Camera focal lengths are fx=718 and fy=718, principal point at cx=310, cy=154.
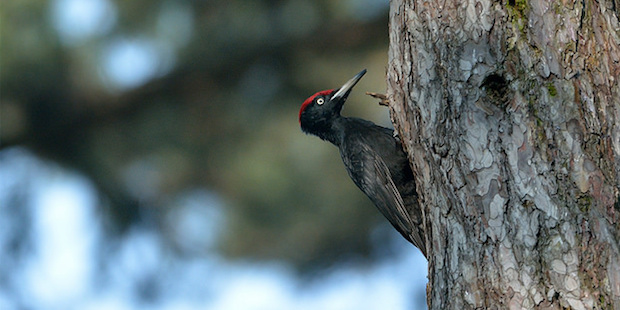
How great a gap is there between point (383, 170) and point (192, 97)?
6.28 feet

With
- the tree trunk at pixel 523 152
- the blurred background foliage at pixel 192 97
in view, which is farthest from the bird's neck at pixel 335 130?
the tree trunk at pixel 523 152

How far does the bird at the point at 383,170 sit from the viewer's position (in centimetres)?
390

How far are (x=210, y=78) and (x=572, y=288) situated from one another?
3.60 metres

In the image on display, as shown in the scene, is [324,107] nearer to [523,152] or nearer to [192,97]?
[192,97]

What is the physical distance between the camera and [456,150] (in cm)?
249

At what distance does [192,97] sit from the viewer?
17.4 feet

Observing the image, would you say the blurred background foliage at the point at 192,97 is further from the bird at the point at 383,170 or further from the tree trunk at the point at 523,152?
the tree trunk at the point at 523,152

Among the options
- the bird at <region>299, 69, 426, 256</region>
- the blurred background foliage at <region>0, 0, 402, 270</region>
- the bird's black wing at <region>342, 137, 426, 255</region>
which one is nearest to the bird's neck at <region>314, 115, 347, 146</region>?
the bird at <region>299, 69, 426, 256</region>

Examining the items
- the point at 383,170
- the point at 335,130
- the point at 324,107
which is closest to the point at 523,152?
the point at 383,170

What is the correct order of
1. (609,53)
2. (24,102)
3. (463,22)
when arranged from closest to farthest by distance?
1. (609,53)
2. (463,22)
3. (24,102)

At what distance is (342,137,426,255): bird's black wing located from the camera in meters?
3.88

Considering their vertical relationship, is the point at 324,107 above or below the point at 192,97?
below

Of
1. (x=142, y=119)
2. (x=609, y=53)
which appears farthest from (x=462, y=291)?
(x=142, y=119)

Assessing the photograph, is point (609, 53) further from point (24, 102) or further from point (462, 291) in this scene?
point (24, 102)
